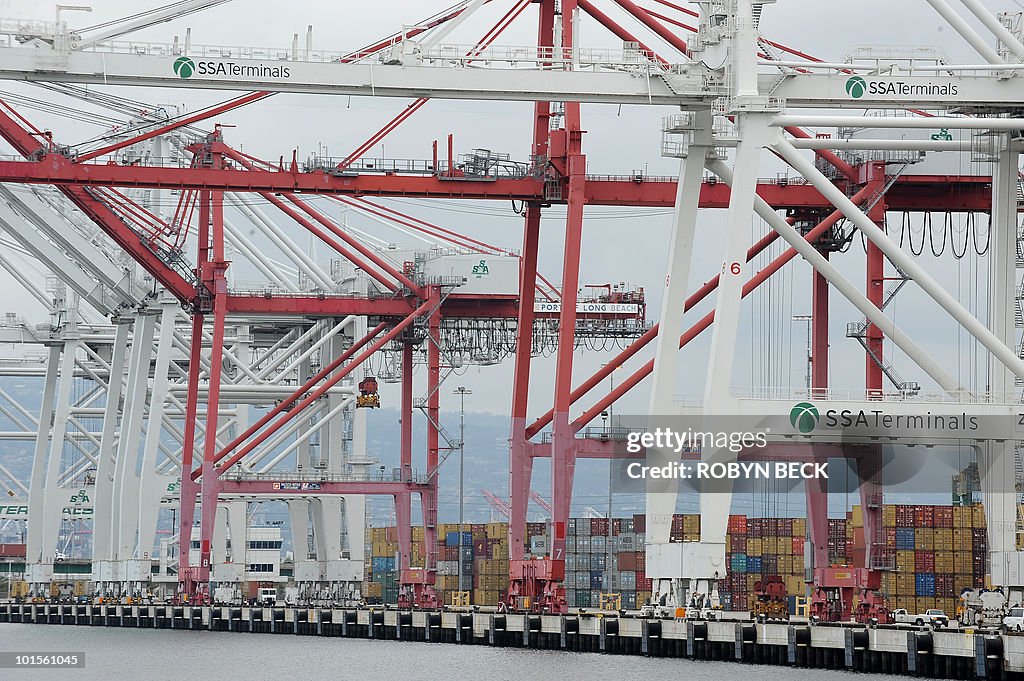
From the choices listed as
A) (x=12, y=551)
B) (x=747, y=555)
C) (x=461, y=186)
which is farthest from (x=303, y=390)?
(x=12, y=551)

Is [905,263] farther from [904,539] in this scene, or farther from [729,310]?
[904,539]

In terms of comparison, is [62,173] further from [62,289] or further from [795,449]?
[62,289]

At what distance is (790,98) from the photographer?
30.8 m

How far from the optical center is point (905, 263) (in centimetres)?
3012

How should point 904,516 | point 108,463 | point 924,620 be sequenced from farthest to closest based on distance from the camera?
point 108,463 < point 904,516 < point 924,620

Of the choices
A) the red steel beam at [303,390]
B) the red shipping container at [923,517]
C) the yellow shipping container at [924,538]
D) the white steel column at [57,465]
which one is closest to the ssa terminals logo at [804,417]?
the yellow shipping container at [924,538]

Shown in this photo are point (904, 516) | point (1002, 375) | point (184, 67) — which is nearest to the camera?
point (184, 67)

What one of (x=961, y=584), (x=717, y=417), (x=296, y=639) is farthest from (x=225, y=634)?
(x=717, y=417)

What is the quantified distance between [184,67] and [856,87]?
10733 millimetres

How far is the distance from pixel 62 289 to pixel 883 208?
33909 mm

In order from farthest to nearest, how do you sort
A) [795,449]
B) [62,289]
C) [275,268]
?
[62,289], [275,268], [795,449]

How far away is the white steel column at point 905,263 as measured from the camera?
29953 millimetres

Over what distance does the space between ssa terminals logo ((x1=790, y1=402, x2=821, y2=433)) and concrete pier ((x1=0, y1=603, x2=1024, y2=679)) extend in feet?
10.1

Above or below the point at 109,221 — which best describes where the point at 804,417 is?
below
